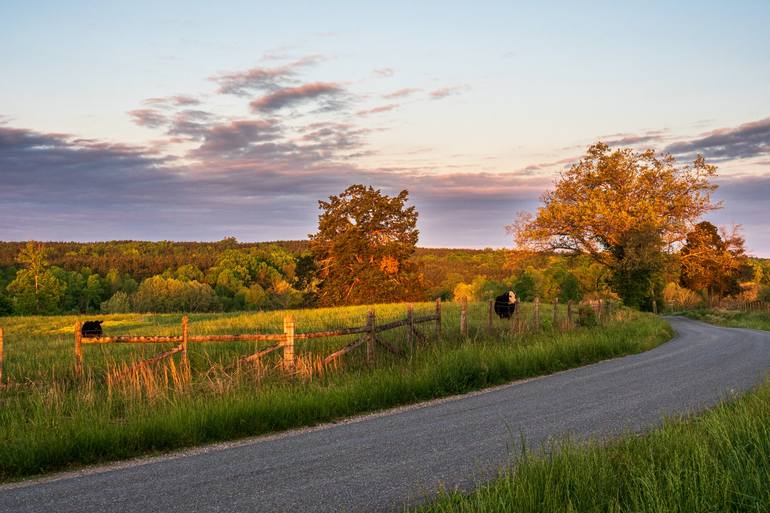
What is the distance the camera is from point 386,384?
43.8 ft

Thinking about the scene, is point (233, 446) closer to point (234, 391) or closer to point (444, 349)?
point (234, 391)

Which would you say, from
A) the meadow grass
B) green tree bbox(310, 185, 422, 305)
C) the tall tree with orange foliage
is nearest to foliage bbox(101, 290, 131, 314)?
green tree bbox(310, 185, 422, 305)

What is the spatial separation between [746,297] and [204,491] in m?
81.4

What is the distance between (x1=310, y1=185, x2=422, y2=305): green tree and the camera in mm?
60125

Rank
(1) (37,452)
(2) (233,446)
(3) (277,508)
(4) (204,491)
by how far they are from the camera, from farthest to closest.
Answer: (2) (233,446) → (1) (37,452) → (4) (204,491) → (3) (277,508)

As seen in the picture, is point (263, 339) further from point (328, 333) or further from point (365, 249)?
point (365, 249)

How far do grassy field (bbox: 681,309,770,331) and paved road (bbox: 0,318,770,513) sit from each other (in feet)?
115

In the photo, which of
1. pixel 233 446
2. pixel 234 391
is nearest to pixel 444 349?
pixel 234 391

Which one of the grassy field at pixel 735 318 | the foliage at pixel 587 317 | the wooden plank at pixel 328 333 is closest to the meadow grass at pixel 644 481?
the wooden plank at pixel 328 333

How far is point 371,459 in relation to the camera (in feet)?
27.0

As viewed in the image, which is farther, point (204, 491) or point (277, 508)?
point (204, 491)

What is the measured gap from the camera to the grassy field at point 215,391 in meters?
9.56

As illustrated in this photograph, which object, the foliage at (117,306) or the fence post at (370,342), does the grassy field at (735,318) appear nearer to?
the fence post at (370,342)

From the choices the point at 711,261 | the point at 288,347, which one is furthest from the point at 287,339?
the point at 711,261
